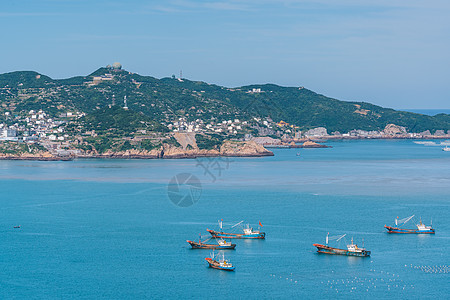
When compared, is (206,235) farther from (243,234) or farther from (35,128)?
(35,128)

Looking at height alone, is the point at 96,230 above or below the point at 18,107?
below

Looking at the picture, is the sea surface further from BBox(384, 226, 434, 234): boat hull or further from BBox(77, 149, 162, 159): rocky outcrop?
BBox(77, 149, 162, 159): rocky outcrop

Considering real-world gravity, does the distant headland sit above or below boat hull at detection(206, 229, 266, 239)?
above

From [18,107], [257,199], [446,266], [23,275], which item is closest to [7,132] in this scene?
[18,107]

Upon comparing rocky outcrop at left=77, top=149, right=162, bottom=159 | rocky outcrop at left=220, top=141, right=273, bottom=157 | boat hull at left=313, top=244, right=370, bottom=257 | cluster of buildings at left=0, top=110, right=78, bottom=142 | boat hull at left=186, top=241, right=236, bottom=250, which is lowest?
boat hull at left=186, top=241, right=236, bottom=250

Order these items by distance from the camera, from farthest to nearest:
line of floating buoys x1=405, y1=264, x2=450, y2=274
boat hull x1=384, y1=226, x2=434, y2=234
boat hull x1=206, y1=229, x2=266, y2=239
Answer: boat hull x1=384, y1=226, x2=434, y2=234 → boat hull x1=206, y1=229, x2=266, y2=239 → line of floating buoys x1=405, y1=264, x2=450, y2=274

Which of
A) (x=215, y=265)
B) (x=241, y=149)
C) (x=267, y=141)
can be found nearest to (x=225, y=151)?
(x=241, y=149)

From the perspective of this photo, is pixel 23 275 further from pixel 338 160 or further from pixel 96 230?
pixel 338 160

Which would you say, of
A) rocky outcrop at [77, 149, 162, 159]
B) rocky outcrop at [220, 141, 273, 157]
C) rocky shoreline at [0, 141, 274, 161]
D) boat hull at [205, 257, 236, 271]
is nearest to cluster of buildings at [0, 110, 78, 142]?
rocky shoreline at [0, 141, 274, 161]
